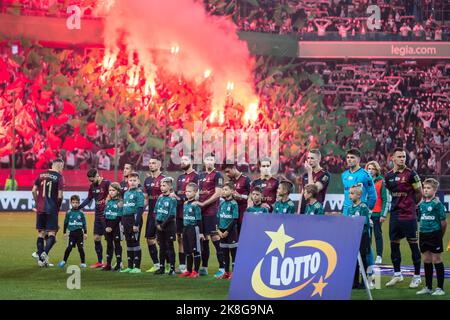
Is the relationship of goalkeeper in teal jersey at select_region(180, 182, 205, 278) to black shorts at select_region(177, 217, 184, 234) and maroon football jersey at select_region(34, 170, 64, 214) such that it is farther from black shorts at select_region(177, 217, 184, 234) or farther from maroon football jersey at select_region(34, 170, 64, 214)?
maroon football jersey at select_region(34, 170, 64, 214)

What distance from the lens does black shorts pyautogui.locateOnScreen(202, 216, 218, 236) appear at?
1862 cm

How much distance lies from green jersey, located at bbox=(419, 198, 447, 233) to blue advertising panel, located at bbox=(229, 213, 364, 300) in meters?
2.97

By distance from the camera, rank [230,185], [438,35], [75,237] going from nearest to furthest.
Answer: [230,185] < [75,237] < [438,35]

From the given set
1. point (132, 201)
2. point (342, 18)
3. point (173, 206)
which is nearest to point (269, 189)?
point (173, 206)

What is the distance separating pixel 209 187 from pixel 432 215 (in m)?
4.78

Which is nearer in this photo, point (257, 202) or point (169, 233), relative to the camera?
point (257, 202)

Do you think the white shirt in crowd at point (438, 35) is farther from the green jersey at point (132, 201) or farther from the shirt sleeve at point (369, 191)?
the shirt sleeve at point (369, 191)

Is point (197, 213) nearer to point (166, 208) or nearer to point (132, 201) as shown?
point (166, 208)

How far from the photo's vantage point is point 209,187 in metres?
18.7

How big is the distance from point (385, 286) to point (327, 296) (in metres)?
4.29

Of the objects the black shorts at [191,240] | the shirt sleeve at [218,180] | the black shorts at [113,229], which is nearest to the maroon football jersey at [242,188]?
the shirt sleeve at [218,180]

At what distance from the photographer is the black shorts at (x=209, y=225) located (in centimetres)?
1862

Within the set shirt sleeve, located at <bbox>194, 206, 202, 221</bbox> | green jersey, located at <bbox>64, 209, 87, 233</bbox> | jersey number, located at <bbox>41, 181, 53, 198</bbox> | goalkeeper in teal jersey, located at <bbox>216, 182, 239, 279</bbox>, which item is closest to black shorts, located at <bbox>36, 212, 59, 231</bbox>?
jersey number, located at <bbox>41, 181, 53, 198</bbox>

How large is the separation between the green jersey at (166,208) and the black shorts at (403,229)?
3.80 metres
